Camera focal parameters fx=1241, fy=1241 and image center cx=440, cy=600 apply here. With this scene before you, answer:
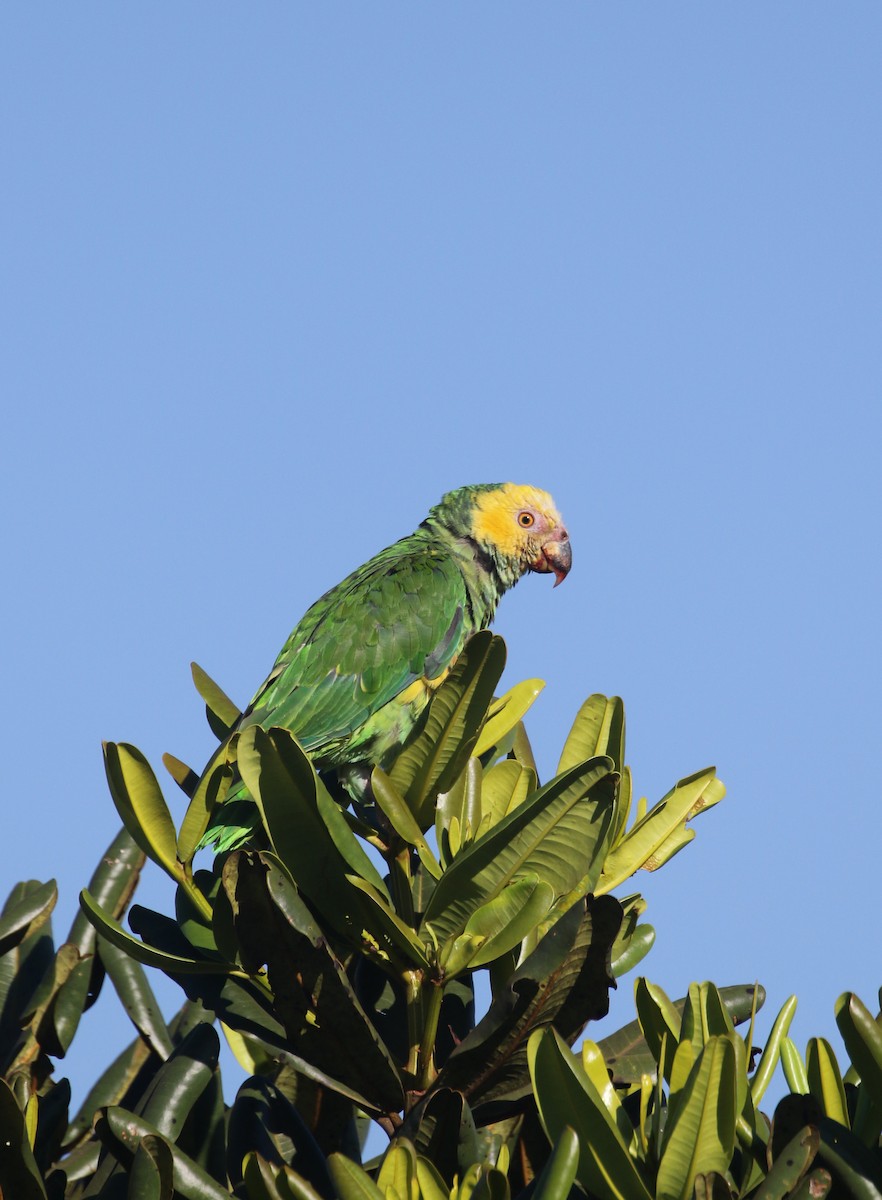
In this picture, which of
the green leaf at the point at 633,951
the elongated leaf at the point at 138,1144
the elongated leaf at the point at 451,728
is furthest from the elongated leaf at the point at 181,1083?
the green leaf at the point at 633,951

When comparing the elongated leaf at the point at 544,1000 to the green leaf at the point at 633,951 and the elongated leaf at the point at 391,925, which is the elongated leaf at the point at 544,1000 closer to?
the elongated leaf at the point at 391,925

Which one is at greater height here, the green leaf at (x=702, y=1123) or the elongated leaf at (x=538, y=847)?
the elongated leaf at (x=538, y=847)

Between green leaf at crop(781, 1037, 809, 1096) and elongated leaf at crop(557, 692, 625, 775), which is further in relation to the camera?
elongated leaf at crop(557, 692, 625, 775)

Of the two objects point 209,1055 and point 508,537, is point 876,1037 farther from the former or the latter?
point 508,537

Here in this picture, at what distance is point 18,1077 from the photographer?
2.37 meters

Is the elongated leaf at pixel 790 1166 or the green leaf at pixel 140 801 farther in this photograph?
the green leaf at pixel 140 801

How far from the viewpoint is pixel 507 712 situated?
332 centimetres

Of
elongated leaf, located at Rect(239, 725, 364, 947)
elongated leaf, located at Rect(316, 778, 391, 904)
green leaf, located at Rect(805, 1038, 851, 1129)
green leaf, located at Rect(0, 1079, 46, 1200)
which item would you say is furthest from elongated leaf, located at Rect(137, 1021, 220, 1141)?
green leaf, located at Rect(805, 1038, 851, 1129)

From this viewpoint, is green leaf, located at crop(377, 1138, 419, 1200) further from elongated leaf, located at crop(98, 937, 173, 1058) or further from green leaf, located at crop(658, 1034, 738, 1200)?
elongated leaf, located at crop(98, 937, 173, 1058)

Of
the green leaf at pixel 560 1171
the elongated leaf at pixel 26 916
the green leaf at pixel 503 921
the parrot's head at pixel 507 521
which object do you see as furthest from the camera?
the parrot's head at pixel 507 521

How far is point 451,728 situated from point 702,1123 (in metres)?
1.04

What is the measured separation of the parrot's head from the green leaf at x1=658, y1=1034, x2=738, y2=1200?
11.7 ft

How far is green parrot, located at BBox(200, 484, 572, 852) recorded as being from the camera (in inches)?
181

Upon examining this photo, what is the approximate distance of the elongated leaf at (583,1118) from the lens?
6.60ft
